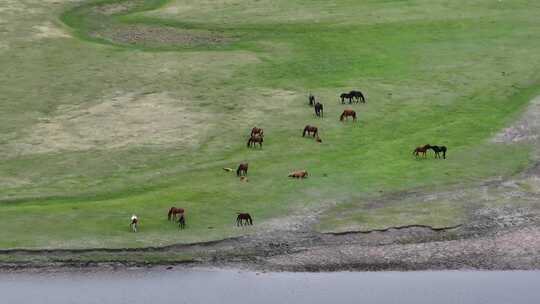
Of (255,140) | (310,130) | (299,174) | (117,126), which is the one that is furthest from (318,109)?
(117,126)

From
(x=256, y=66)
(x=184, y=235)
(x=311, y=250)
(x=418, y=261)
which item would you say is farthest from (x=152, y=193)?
(x=256, y=66)

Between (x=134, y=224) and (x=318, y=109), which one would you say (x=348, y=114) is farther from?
(x=134, y=224)

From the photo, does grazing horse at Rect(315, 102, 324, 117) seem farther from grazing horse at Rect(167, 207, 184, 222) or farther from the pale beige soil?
grazing horse at Rect(167, 207, 184, 222)

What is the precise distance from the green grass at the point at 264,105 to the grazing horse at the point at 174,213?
0.61 meters

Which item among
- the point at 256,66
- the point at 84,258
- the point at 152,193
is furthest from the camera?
the point at 256,66

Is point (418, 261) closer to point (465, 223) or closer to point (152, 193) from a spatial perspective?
point (465, 223)

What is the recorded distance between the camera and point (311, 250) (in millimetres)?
47656

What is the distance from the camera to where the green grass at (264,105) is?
51562mm

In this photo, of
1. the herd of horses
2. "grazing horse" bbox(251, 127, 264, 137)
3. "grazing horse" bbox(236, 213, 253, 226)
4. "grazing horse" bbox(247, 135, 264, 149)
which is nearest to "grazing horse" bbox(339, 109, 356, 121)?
the herd of horses

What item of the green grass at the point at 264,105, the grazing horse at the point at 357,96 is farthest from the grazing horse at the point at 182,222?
the grazing horse at the point at 357,96

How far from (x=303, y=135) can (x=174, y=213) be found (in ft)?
48.5

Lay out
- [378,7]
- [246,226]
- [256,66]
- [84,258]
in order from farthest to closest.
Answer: [378,7], [256,66], [246,226], [84,258]

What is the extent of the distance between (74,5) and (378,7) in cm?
2703

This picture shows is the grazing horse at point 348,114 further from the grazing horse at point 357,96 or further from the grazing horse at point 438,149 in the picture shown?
the grazing horse at point 438,149
